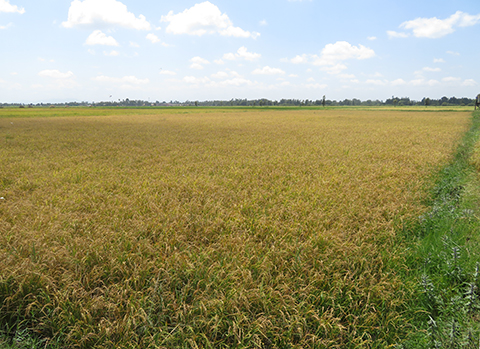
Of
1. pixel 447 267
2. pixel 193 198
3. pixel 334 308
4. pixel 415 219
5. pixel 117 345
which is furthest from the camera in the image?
pixel 193 198

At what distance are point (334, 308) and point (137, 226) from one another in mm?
3437

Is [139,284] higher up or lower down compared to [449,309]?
higher up

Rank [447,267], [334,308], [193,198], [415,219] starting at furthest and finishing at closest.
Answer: [193,198] < [415,219] < [447,267] < [334,308]

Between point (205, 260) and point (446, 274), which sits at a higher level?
point (205, 260)

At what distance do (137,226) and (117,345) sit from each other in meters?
2.32

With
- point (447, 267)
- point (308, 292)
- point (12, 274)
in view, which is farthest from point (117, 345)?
point (447, 267)

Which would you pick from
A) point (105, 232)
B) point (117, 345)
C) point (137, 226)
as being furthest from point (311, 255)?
point (105, 232)

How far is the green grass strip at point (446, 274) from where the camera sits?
9.14 feet

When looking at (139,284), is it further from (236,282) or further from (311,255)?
(311,255)

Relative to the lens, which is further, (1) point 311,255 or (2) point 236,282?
(1) point 311,255

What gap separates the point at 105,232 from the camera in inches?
173

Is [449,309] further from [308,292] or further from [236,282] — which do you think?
[236,282]

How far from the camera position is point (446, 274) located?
3.74m

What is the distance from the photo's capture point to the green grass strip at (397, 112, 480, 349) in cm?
279
